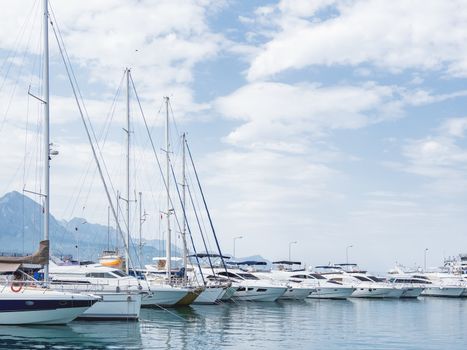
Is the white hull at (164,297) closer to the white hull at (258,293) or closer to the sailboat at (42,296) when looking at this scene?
the sailboat at (42,296)

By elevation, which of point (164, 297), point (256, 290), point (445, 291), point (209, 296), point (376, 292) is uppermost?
point (164, 297)

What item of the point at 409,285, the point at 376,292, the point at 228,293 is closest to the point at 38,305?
the point at 228,293

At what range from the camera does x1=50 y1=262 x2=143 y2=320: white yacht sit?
40.4 meters

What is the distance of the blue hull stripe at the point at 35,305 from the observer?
35.0 m

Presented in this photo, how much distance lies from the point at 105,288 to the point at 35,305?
10.0 metres

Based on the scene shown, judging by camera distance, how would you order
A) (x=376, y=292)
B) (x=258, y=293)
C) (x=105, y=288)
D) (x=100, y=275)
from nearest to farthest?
1. (x=105, y=288)
2. (x=100, y=275)
3. (x=258, y=293)
4. (x=376, y=292)

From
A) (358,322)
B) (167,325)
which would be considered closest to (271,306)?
(358,322)

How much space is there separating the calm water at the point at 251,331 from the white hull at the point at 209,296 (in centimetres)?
199

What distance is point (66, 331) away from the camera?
35.2m

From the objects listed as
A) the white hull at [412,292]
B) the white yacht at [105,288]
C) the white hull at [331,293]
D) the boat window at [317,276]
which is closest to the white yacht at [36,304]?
the white yacht at [105,288]

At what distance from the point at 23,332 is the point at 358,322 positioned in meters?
23.2

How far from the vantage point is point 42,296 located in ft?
116

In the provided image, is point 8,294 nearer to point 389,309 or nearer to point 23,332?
point 23,332

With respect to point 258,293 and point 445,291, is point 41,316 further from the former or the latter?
→ point 445,291
